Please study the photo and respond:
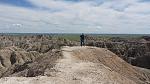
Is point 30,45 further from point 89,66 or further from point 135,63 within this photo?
point 89,66

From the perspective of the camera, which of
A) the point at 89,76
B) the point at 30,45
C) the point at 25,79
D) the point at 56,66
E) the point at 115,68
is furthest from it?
the point at 30,45

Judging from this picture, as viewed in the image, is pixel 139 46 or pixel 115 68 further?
pixel 139 46

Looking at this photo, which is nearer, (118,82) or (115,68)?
(118,82)

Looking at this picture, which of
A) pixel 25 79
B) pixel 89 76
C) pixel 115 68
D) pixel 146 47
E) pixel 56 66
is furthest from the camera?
pixel 146 47

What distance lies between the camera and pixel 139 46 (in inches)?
2213

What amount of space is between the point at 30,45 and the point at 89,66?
6342cm

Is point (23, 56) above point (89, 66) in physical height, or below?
below

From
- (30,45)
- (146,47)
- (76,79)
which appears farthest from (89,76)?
(30,45)

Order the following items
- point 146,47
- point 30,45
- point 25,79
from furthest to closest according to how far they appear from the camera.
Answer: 1. point 30,45
2. point 146,47
3. point 25,79

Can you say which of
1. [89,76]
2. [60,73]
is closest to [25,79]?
[60,73]

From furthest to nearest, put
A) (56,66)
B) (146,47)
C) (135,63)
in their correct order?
1. (146,47)
2. (135,63)
3. (56,66)

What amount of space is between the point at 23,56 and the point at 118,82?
41448 millimetres

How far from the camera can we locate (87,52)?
21.3 metres

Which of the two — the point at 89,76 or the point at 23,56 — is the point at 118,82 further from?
the point at 23,56
